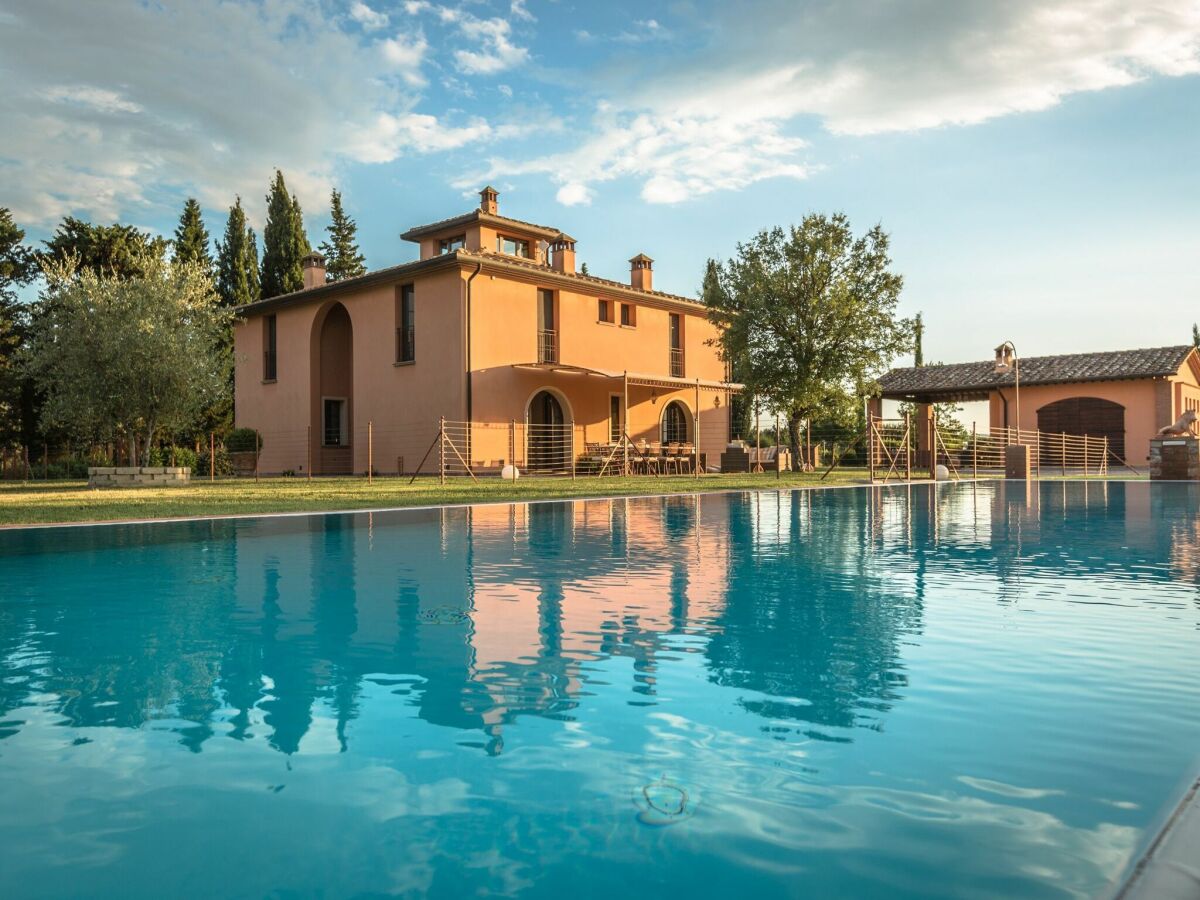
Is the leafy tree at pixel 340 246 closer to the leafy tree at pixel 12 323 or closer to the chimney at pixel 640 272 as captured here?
the leafy tree at pixel 12 323

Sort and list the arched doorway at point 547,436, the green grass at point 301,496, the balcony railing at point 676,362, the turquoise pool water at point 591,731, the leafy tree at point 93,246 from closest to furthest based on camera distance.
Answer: the turquoise pool water at point 591,731
the green grass at point 301,496
the arched doorway at point 547,436
the balcony railing at point 676,362
the leafy tree at point 93,246

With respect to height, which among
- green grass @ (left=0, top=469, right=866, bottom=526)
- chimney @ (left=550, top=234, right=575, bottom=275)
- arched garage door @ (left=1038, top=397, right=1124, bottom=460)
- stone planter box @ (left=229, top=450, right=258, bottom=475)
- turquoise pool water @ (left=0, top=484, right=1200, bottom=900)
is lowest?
turquoise pool water @ (left=0, top=484, right=1200, bottom=900)

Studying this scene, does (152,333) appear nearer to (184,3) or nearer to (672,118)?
(184,3)

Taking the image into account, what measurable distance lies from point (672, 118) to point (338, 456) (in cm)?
1629

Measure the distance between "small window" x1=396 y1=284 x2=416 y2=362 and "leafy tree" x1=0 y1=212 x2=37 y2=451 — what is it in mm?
14028

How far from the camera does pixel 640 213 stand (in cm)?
2198

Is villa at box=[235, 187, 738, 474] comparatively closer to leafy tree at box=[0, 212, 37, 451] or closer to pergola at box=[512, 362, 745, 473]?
pergola at box=[512, 362, 745, 473]

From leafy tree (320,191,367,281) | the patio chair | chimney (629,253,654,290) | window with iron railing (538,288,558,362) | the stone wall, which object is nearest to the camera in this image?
the stone wall

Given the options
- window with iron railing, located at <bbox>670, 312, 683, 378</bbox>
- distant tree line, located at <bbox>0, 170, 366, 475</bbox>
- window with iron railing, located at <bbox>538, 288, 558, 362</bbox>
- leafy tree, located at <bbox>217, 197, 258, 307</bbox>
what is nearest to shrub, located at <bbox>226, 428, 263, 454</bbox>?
distant tree line, located at <bbox>0, 170, 366, 475</bbox>

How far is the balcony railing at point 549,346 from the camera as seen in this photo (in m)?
26.8

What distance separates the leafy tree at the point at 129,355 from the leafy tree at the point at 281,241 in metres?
20.0

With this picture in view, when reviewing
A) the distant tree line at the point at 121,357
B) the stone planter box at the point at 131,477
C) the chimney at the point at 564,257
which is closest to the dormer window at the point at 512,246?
the chimney at the point at 564,257

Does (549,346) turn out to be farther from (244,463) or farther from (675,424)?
(244,463)

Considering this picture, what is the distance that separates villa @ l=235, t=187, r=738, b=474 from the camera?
24500mm
